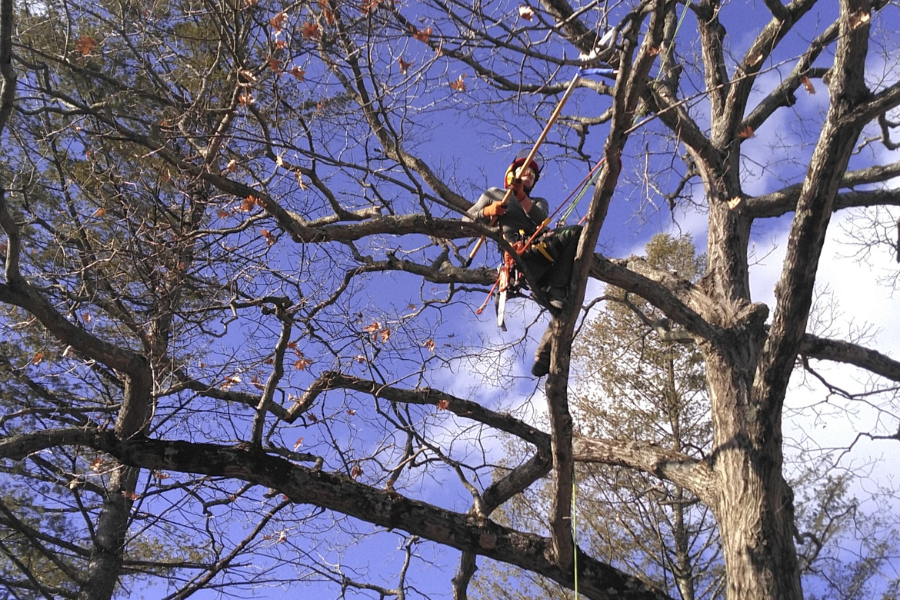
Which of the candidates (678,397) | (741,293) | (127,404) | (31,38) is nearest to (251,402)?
(127,404)

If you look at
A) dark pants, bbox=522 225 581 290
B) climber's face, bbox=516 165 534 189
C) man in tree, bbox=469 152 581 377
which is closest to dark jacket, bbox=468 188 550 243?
man in tree, bbox=469 152 581 377

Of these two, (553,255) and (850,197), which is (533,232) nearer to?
(553,255)

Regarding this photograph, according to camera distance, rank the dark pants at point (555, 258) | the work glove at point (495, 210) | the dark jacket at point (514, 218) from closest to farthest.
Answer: the dark pants at point (555, 258)
the work glove at point (495, 210)
the dark jacket at point (514, 218)

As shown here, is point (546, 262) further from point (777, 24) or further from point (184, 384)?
point (777, 24)

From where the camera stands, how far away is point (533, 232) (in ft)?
16.5

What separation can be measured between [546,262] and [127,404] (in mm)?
2809

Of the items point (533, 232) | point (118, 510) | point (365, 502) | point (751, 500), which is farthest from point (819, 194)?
point (118, 510)

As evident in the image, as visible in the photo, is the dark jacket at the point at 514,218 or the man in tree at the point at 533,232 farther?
the dark jacket at the point at 514,218

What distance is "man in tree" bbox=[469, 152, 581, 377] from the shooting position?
460 cm

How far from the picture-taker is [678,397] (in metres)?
10.3

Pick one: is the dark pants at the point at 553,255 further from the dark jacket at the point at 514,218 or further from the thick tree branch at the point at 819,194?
the thick tree branch at the point at 819,194

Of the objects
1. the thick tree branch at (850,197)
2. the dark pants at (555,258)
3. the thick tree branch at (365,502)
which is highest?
the thick tree branch at (850,197)

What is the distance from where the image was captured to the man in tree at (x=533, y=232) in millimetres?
4598

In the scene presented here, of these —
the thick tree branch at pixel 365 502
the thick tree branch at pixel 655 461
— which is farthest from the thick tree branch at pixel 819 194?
the thick tree branch at pixel 365 502
